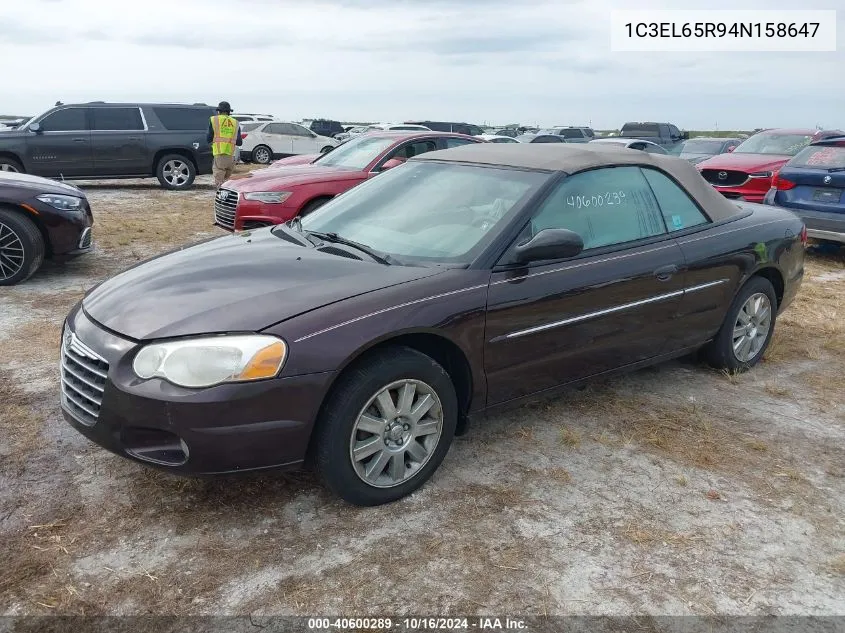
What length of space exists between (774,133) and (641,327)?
1015cm

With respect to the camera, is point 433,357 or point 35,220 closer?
point 433,357

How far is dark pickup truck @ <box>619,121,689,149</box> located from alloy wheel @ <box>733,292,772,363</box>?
2143cm

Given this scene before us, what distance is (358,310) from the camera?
9.92 feet

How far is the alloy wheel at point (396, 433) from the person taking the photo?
3092mm

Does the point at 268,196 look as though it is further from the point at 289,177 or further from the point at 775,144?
the point at 775,144

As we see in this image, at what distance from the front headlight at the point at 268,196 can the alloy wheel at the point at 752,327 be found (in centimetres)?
484

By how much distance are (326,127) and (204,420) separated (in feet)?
108

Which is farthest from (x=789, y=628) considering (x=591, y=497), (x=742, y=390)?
(x=742, y=390)

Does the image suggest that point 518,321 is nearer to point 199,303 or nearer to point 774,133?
point 199,303

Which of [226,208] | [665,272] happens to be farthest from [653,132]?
[665,272]

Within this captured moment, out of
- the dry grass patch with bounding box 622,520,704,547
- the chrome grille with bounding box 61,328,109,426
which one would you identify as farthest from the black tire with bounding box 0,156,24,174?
the dry grass patch with bounding box 622,520,704,547

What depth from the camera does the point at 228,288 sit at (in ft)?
10.4

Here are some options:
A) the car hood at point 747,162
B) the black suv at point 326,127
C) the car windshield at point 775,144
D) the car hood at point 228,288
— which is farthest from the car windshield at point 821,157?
the black suv at point 326,127

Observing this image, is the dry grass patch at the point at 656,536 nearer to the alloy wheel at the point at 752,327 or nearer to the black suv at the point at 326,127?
the alloy wheel at the point at 752,327
